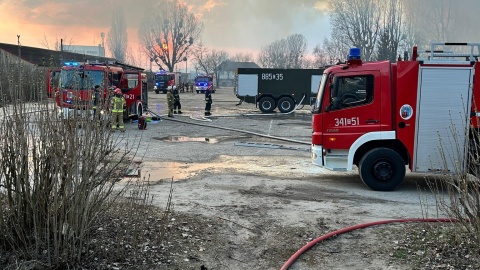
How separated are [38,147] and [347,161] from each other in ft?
17.7

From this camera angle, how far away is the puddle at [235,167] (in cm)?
855

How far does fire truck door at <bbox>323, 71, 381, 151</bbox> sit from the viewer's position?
723 cm

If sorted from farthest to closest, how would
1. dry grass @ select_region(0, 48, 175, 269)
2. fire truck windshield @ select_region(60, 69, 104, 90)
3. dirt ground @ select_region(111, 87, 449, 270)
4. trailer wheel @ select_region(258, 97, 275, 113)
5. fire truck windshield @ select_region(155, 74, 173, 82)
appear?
fire truck windshield @ select_region(155, 74, 173, 82), trailer wheel @ select_region(258, 97, 275, 113), dirt ground @ select_region(111, 87, 449, 270), fire truck windshield @ select_region(60, 69, 104, 90), dry grass @ select_region(0, 48, 175, 269)

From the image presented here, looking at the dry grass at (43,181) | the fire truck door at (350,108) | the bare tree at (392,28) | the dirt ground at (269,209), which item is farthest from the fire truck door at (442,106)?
the bare tree at (392,28)

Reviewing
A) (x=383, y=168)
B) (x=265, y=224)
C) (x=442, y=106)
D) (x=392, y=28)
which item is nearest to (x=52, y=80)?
(x=265, y=224)

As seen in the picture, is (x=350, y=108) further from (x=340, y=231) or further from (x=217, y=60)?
(x=217, y=60)

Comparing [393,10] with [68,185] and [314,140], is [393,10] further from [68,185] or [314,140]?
[68,185]

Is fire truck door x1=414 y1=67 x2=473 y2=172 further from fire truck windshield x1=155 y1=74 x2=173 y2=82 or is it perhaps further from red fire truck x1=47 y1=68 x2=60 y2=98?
fire truck windshield x1=155 y1=74 x2=173 y2=82

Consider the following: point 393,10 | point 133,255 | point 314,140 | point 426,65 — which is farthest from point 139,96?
point 393,10

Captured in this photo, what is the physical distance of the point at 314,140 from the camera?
7590 mm

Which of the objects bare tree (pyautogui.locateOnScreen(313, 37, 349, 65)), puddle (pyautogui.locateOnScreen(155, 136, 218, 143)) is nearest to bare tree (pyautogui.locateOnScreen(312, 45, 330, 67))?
bare tree (pyautogui.locateOnScreen(313, 37, 349, 65))

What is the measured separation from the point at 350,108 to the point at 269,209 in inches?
101

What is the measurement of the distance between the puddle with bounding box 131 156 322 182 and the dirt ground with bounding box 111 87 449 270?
0.9 inches

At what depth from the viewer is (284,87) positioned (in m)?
25.5
